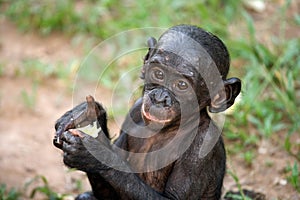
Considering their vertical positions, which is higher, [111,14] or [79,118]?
[111,14]

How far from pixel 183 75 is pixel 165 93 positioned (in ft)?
0.58

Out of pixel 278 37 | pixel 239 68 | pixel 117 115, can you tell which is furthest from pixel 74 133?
pixel 278 37

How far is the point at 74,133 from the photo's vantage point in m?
4.59

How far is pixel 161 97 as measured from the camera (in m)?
4.68

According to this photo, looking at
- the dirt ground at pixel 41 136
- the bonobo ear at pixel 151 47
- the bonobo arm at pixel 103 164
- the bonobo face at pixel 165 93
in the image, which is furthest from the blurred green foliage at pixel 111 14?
the bonobo arm at pixel 103 164

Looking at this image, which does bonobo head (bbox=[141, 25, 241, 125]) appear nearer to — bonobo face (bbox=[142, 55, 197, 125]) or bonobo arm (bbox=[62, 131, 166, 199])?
bonobo face (bbox=[142, 55, 197, 125])

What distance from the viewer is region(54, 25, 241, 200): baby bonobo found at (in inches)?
185

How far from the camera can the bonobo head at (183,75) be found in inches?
186

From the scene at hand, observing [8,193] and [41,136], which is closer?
[8,193]

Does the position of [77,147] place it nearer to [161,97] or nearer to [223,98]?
[161,97]

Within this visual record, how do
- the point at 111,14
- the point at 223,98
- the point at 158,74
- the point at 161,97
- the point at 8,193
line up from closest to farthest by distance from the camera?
the point at 161,97 < the point at 158,74 < the point at 223,98 < the point at 8,193 < the point at 111,14

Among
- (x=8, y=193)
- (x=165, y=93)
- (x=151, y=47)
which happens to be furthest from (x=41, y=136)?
(x=165, y=93)

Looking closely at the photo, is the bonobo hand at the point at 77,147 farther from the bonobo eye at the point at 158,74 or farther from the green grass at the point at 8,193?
the green grass at the point at 8,193

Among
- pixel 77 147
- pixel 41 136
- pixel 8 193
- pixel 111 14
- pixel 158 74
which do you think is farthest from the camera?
pixel 111 14
